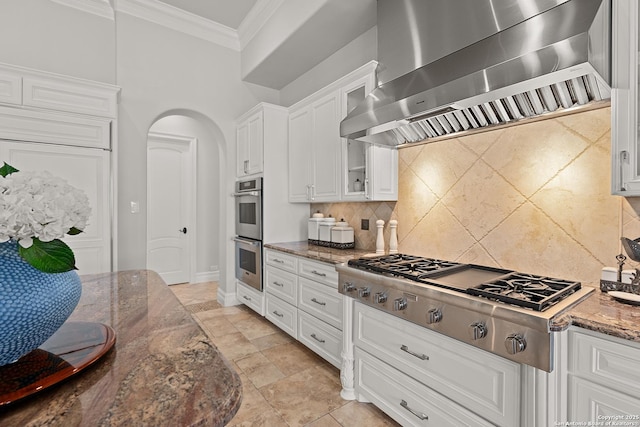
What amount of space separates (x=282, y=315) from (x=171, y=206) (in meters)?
3.11

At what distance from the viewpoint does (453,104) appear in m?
1.59

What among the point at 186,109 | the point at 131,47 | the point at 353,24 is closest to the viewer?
the point at 353,24

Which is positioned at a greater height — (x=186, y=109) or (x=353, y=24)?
(x=353, y=24)

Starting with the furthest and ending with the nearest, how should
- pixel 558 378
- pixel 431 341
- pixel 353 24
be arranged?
pixel 353 24, pixel 431 341, pixel 558 378

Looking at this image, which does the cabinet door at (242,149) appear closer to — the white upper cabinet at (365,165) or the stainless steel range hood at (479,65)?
the white upper cabinet at (365,165)

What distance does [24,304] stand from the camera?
2.16 ft

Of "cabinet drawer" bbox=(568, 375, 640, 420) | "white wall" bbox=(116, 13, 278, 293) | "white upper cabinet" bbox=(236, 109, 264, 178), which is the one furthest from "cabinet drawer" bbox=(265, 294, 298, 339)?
"cabinet drawer" bbox=(568, 375, 640, 420)

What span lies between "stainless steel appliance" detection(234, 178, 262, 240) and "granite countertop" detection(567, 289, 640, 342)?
9.07 feet

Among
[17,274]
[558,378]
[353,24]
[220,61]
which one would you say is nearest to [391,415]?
[558,378]

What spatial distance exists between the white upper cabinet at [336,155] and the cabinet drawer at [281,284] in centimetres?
77

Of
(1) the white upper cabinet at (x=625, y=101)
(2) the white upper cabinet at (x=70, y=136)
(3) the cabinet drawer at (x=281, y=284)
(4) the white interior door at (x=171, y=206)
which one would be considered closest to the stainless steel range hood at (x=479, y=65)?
(1) the white upper cabinet at (x=625, y=101)

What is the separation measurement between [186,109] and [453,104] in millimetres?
A: 3150

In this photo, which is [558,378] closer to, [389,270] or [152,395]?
[389,270]

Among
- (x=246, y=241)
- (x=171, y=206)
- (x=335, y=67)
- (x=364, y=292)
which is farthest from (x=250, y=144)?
(x=364, y=292)
